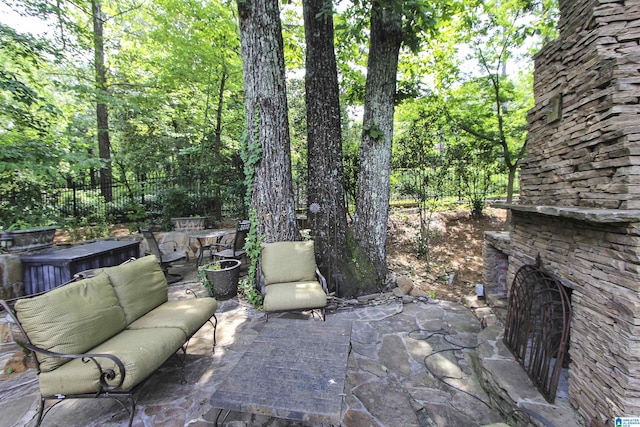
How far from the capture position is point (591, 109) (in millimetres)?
1939

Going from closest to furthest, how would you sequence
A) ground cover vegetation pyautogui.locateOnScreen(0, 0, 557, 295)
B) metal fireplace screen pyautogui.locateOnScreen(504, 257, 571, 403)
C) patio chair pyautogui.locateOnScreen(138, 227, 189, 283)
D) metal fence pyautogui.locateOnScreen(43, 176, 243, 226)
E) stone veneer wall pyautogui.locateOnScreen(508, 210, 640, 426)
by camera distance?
stone veneer wall pyautogui.locateOnScreen(508, 210, 640, 426), metal fireplace screen pyautogui.locateOnScreen(504, 257, 571, 403), ground cover vegetation pyautogui.locateOnScreen(0, 0, 557, 295), patio chair pyautogui.locateOnScreen(138, 227, 189, 283), metal fence pyautogui.locateOnScreen(43, 176, 243, 226)

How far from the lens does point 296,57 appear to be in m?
6.76

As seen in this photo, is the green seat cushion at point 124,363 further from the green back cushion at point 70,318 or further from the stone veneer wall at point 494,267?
the stone veneer wall at point 494,267

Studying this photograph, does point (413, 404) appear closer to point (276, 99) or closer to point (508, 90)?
point (276, 99)

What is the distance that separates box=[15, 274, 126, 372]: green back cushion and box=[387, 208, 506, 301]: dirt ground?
14.1 ft

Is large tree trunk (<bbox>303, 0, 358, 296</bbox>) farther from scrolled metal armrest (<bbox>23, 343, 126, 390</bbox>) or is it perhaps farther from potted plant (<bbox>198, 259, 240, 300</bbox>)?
scrolled metal armrest (<bbox>23, 343, 126, 390</bbox>)

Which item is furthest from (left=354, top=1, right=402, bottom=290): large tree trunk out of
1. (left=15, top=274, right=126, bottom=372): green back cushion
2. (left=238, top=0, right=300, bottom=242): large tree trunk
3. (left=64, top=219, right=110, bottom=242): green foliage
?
(left=64, top=219, right=110, bottom=242): green foliage

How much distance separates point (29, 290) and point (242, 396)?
3987 mm

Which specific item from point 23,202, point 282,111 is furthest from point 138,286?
point 23,202

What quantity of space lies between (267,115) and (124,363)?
312 centimetres

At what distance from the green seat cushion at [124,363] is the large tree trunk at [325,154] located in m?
2.55

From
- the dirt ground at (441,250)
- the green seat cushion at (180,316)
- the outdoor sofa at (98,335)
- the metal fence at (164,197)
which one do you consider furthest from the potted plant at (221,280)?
the dirt ground at (441,250)

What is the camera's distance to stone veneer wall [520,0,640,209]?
1718 mm

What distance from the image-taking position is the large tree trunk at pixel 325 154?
427 cm
